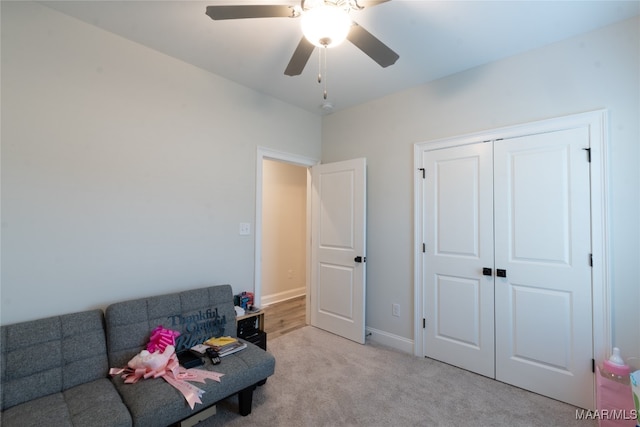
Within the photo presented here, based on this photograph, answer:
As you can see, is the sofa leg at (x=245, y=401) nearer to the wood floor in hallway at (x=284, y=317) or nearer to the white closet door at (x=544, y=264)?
the wood floor in hallway at (x=284, y=317)

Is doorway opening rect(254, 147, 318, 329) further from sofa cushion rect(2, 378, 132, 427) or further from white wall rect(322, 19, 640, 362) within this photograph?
sofa cushion rect(2, 378, 132, 427)

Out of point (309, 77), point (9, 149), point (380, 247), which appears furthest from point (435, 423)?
point (9, 149)

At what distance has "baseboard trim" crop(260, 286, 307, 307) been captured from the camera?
4514 millimetres

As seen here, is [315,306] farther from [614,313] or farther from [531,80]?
[531,80]

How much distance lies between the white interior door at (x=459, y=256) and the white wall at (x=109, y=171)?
6.10 feet

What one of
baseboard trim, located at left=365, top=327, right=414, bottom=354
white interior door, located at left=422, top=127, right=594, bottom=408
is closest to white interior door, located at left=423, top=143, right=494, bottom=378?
white interior door, located at left=422, top=127, right=594, bottom=408

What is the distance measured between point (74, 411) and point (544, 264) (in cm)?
314

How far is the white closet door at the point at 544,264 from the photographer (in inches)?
82.0

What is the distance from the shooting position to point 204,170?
2672mm

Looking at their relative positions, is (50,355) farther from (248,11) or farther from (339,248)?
(339,248)

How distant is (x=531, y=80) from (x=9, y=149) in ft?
12.2

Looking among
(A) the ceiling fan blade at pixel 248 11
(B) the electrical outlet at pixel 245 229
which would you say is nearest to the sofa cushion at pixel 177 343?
(B) the electrical outlet at pixel 245 229

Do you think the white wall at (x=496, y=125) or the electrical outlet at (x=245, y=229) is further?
the electrical outlet at (x=245, y=229)

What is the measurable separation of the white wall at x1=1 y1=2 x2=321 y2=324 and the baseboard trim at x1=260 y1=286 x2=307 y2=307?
1.67m
